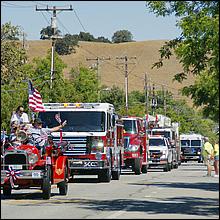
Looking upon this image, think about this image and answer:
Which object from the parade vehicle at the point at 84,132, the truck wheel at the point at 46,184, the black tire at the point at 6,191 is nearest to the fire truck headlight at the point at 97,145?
the parade vehicle at the point at 84,132

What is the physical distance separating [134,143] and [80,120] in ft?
35.9

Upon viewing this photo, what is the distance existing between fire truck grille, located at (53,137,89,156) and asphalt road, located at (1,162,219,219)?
5.84 feet

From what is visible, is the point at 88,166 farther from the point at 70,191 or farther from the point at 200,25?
the point at 200,25

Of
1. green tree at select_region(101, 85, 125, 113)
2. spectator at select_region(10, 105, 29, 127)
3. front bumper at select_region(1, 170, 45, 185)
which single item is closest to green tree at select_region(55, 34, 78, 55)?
green tree at select_region(101, 85, 125, 113)

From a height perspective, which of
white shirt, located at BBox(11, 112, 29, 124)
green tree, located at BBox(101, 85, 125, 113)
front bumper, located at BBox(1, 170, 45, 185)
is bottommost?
front bumper, located at BBox(1, 170, 45, 185)

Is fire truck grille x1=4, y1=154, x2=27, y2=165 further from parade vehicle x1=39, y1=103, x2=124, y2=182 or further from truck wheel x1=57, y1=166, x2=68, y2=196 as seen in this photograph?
parade vehicle x1=39, y1=103, x2=124, y2=182

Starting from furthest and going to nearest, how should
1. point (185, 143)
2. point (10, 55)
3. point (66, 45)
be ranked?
point (66, 45), point (185, 143), point (10, 55)

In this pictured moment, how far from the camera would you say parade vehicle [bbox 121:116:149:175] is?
40781 mm

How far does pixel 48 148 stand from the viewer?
2262 cm

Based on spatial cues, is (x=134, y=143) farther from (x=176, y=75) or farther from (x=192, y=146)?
(x=192, y=146)

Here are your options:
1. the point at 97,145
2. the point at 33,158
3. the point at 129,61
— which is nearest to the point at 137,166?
the point at 97,145

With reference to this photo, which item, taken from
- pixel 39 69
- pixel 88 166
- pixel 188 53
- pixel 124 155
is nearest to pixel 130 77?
pixel 39 69

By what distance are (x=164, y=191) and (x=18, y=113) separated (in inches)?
242

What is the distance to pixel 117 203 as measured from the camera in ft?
70.5
